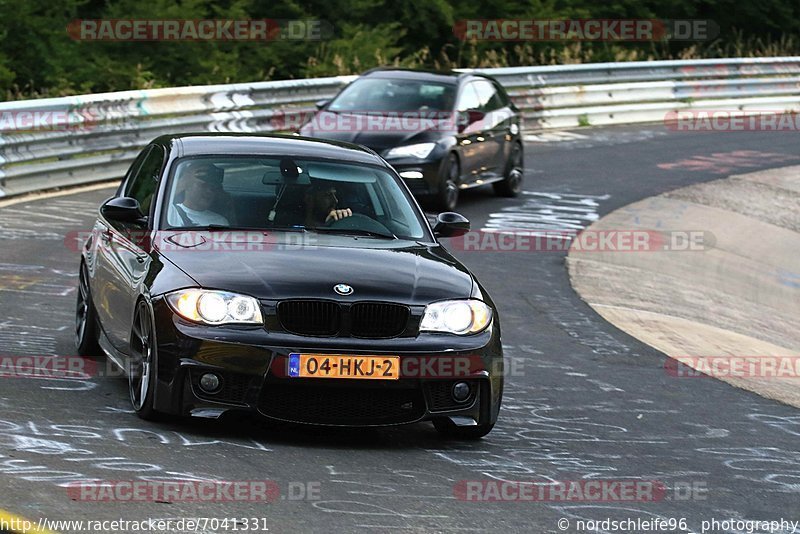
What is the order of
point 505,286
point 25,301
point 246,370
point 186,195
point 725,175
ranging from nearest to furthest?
point 246,370
point 186,195
point 25,301
point 505,286
point 725,175

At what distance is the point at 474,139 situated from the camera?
760 inches

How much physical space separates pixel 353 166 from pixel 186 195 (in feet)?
3.46

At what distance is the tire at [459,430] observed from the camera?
8250 millimetres

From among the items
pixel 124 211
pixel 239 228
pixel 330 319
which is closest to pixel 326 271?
pixel 330 319

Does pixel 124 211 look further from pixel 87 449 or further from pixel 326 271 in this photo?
pixel 87 449

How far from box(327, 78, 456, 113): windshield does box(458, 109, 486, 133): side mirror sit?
0.18 m

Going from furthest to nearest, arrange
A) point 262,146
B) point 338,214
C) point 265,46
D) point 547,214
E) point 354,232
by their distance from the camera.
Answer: point 265,46
point 547,214
point 262,146
point 338,214
point 354,232

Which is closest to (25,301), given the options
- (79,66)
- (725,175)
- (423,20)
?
(725,175)

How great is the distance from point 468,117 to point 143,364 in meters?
11.7

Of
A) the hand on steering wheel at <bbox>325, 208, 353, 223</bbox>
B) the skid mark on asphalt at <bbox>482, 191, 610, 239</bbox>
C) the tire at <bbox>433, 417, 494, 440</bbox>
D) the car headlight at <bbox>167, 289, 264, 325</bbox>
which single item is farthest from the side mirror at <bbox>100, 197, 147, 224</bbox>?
the skid mark on asphalt at <bbox>482, 191, 610, 239</bbox>

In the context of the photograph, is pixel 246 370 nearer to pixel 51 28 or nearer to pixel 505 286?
pixel 505 286

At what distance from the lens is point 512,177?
2072 cm

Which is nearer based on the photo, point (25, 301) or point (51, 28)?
point (25, 301)

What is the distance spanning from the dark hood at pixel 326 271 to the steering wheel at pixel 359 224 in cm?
32
